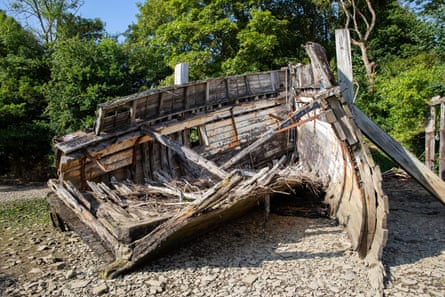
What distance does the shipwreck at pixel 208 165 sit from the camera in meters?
4.28

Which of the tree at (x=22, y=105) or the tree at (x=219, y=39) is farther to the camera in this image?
the tree at (x=219, y=39)

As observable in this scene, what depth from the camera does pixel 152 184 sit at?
20.6 feet

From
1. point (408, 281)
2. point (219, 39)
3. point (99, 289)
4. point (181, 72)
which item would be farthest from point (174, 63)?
point (408, 281)

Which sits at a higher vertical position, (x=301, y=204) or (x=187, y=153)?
(x=187, y=153)

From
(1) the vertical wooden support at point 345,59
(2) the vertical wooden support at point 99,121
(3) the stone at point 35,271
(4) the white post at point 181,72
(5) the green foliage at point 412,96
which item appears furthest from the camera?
(5) the green foliage at point 412,96

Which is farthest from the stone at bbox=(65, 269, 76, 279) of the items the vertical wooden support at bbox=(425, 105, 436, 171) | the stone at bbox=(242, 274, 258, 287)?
the vertical wooden support at bbox=(425, 105, 436, 171)

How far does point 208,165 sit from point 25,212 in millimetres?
5732

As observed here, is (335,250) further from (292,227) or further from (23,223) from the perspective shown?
(23,223)

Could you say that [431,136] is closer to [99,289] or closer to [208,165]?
[208,165]

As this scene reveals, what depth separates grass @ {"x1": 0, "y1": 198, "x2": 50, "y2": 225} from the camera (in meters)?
7.40

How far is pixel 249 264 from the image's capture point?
4.61 m

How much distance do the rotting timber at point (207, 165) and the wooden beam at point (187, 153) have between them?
0.07 feet

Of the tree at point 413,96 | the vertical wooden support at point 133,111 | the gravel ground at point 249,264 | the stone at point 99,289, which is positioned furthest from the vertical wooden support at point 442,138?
the stone at point 99,289

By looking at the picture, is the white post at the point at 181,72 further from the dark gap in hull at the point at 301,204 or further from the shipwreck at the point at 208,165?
the dark gap in hull at the point at 301,204
